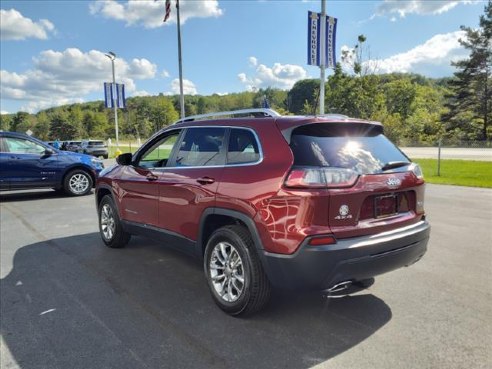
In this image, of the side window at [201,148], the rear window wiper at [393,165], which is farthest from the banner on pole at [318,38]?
the rear window wiper at [393,165]

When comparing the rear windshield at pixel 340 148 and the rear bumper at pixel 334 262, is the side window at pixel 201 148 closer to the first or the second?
the rear windshield at pixel 340 148

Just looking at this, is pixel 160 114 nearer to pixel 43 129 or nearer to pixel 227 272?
pixel 43 129

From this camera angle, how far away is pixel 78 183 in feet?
36.6

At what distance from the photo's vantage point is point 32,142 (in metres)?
10.6

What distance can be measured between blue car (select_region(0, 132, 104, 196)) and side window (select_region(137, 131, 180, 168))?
6.58m

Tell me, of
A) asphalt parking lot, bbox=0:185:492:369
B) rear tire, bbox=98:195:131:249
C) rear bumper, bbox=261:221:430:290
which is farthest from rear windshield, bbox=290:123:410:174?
rear tire, bbox=98:195:131:249

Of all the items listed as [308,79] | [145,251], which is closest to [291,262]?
[145,251]

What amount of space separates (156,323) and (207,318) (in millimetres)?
428

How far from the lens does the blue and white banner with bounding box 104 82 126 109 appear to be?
33250mm

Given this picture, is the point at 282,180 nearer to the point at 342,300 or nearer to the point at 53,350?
the point at 342,300

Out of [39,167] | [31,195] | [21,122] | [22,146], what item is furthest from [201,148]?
[21,122]

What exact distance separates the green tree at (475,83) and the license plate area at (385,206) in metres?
58.5

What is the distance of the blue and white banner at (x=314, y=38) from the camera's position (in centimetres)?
1502

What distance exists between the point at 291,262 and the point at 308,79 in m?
120
